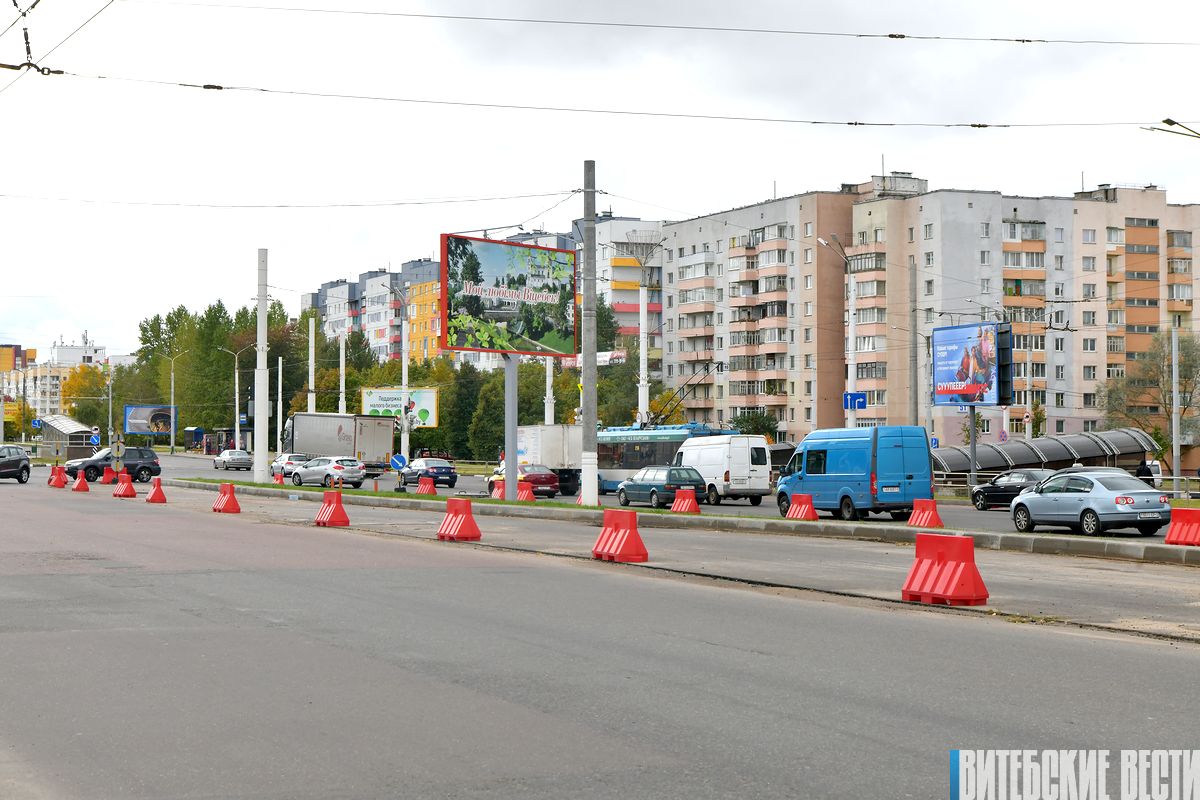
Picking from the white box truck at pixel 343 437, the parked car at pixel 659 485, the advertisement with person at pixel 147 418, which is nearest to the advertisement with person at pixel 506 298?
the parked car at pixel 659 485

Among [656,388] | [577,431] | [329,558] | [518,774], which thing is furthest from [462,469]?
[518,774]

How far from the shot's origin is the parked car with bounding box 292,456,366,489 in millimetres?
56188

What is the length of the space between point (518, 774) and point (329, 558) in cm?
1325

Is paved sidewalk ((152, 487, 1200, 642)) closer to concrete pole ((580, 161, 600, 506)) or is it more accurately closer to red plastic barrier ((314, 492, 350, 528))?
red plastic barrier ((314, 492, 350, 528))

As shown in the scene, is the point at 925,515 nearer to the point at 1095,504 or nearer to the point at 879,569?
the point at 1095,504

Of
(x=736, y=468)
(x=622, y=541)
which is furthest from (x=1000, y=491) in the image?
(x=622, y=541)

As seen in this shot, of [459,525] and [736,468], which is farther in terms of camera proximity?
[736,468]

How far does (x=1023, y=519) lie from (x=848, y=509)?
7.01m

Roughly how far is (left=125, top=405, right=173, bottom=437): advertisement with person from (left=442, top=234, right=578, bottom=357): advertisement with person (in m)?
105

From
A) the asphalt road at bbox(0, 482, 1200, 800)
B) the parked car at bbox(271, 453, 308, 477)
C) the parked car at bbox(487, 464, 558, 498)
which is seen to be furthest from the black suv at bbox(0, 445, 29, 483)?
the asphalt road at bbox(0, 482, 1200, 800)

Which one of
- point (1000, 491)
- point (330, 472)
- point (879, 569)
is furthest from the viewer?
point (330, 472)

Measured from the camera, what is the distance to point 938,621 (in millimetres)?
12555

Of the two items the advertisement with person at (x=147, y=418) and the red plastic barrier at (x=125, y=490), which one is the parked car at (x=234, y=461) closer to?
the red plastic barrier at (x=125, y=490)

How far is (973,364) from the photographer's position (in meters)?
45.9
